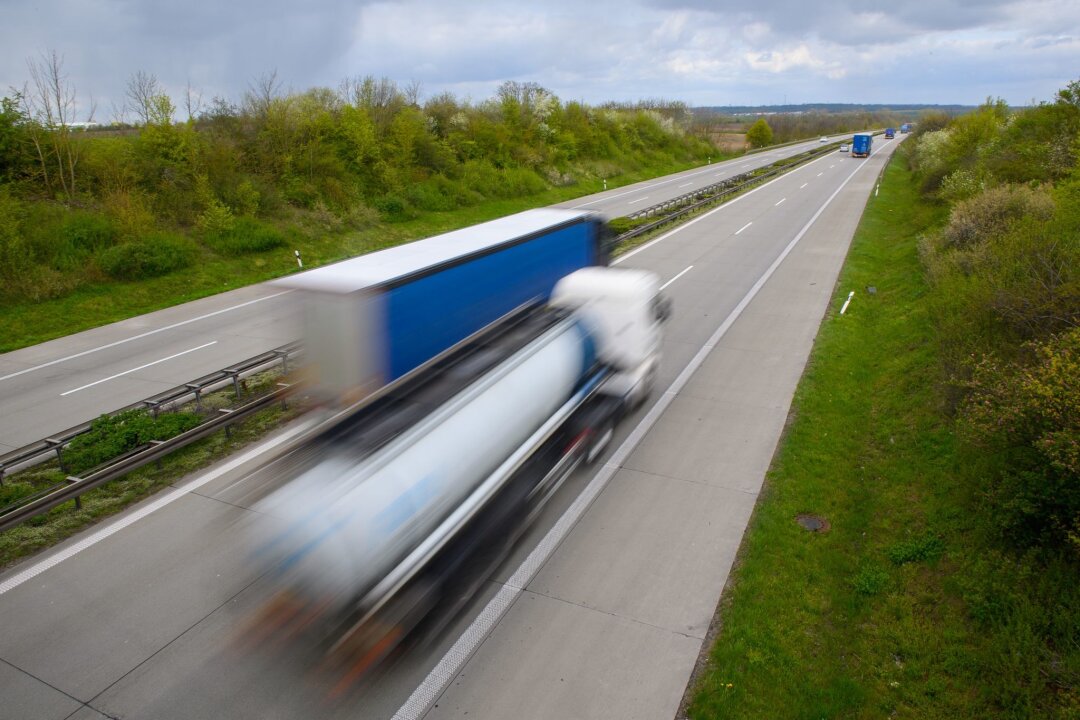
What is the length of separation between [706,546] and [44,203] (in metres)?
22.9

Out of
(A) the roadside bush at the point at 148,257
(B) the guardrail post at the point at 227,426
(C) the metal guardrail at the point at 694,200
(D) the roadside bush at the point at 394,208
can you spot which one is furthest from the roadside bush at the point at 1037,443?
(D) the roadside bush at the point at 394,208

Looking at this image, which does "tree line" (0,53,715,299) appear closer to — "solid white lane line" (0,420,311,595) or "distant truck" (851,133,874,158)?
"solid white lane line" (0,420,311,595)

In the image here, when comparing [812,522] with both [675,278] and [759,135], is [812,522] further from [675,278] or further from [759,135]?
[759,135]

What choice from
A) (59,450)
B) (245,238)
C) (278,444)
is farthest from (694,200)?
(59,450)

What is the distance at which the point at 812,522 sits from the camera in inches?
315

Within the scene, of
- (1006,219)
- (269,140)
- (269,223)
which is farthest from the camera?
(269,140)

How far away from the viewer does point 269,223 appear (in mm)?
24422

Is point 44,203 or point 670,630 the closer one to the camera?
point 670,630

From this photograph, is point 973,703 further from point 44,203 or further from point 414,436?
point 44,203

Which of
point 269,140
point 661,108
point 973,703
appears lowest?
point 973,703

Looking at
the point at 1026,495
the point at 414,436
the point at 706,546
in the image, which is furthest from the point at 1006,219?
the point at 414,436

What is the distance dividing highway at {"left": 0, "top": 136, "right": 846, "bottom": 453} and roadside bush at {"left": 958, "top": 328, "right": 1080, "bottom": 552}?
8426 mm

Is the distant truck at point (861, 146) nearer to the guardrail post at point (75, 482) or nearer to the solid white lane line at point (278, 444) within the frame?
the solid white lane line at point (278, 444)

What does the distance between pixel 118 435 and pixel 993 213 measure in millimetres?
19182
